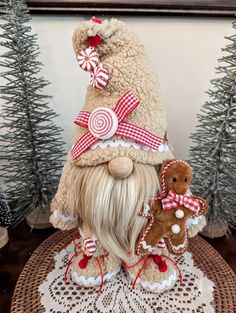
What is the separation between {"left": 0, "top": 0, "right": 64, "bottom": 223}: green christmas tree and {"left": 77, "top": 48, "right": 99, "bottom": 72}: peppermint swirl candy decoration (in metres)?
0.22

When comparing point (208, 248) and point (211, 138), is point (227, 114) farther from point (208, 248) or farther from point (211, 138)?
point (208, 248)

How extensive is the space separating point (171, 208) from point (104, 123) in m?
0.17

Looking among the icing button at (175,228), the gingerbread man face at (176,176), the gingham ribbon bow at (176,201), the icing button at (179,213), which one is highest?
the gingerbread man face at (176,176)

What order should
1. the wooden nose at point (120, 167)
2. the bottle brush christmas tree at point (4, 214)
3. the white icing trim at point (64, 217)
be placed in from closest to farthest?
the wooden nose at point (120, 167) → the white icing trim at point (64, 217) → the bottle brush christmas tree at point (4, 214)

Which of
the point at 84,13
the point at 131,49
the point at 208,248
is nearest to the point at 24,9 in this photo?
the point at 84,13

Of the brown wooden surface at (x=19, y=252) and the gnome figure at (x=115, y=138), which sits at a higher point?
the gnome figure at (x=115, y=138)

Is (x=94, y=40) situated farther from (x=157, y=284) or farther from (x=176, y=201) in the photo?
(x=157, y=284)

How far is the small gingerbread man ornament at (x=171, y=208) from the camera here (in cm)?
51

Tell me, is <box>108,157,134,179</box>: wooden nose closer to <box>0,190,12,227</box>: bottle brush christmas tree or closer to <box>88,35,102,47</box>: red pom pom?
<box>88,35,102,47</box>: red pom pom

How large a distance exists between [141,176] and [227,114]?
0.27 metres

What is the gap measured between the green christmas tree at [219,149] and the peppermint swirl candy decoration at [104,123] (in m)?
0.27

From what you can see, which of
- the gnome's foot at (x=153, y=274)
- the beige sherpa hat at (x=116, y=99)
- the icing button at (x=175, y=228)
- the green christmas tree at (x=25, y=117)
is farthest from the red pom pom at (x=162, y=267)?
the green christmas tree at (x=25, y=117)

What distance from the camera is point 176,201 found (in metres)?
0.51

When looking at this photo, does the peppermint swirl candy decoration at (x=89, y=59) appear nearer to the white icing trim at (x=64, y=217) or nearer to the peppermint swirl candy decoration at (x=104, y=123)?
the peppermint swirl candy decoration at (x=104, y=123)
